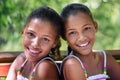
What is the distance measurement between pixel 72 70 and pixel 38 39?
266mm

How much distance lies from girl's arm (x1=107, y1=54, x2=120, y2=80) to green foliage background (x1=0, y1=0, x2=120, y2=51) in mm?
2231

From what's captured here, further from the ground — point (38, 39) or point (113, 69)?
point (38, 39)

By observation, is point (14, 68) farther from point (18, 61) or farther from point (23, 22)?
point (23, 22)

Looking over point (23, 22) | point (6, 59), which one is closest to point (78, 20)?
point (6, 59)

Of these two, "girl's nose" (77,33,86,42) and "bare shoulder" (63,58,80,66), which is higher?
"girl's nose" (77,33,86,42)

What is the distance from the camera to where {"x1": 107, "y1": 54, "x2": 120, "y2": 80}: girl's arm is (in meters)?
2.12

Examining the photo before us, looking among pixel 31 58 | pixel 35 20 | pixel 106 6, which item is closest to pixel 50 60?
pixel 31 58

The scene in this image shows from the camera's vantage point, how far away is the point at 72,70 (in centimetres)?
193

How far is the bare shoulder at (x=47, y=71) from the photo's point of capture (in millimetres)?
1916

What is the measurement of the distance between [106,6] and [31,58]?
264 centimetres

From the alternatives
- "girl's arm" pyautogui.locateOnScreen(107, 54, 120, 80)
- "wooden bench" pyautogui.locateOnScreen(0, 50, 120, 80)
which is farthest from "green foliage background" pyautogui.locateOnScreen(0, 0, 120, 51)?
"girl's arm" pyautogui.locateOnScreen(107, 54, 120, 80)

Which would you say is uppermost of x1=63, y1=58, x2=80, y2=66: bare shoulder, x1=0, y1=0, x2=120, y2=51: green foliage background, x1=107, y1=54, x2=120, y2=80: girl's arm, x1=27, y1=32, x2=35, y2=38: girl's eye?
x1=27, y1=32, x2=35, y2=38: girl's eye

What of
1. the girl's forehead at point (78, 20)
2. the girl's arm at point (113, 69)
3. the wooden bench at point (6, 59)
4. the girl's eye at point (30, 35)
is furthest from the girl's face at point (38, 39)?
the girl's arm at point (113, 69)

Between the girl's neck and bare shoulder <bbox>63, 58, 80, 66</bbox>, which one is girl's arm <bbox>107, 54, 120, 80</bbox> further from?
bare shoulder <bbox>63, 58, 80, 66</bbox>
